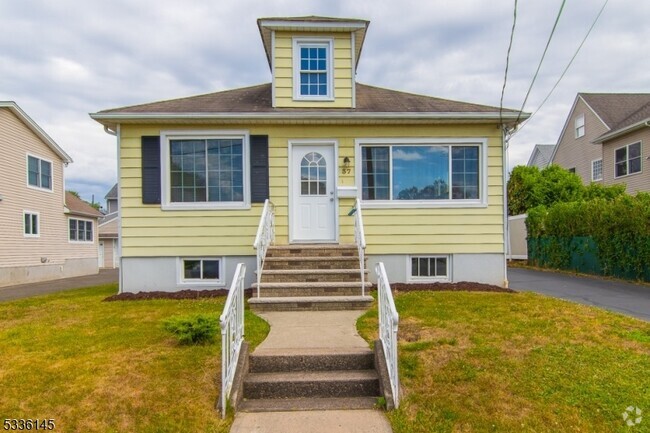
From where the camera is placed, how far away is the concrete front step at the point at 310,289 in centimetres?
674

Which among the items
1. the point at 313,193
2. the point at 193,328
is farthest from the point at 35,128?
the point at 193,328

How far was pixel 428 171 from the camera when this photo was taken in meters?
8.70

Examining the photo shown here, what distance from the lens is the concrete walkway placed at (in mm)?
3326

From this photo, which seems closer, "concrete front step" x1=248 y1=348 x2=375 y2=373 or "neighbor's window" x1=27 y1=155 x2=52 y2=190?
"concrete front step" x1=248 y1=348 x2=375 y2=373

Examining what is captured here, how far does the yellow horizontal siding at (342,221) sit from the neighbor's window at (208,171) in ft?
1.04

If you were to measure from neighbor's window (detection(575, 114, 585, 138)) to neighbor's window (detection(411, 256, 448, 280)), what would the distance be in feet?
59.7

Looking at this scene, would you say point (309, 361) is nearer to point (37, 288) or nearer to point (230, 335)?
point (230, 335)

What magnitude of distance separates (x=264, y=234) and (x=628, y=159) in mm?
18282

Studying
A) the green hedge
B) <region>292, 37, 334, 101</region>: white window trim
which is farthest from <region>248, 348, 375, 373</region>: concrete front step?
the green hedge

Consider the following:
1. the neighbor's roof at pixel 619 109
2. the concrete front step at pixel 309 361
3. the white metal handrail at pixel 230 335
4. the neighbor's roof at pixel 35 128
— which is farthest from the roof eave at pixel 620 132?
the neighbor's roof at pixel 35 128

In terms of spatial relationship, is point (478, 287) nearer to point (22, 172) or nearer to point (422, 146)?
point (422, 146)

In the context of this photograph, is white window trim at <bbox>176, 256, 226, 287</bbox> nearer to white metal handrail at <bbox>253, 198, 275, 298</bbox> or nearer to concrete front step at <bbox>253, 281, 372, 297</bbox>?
white metal handrail at <bbox>253, 198, 275, 298</bbox>

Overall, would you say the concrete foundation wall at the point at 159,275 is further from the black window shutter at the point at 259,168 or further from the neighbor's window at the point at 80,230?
the neighbor's window at the point at 80,230

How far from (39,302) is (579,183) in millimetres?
18690
